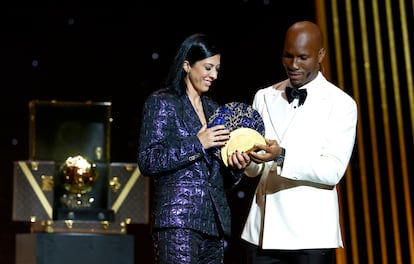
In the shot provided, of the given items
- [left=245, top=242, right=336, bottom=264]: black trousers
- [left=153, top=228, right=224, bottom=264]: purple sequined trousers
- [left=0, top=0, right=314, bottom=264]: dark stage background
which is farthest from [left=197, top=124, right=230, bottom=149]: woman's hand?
[left=0, top=0, right=314, bottom=264]: dark stage background

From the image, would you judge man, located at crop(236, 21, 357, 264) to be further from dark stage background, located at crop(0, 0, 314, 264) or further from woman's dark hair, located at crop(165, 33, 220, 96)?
dark stage background, located at crop(0, 0, 314, 264)

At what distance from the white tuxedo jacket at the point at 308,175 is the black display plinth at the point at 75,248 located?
1.14 m

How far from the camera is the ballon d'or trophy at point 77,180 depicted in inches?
152

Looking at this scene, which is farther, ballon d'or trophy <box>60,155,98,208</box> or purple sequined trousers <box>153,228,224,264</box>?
ballon d'or trophy <box>60,155,98,208</box>

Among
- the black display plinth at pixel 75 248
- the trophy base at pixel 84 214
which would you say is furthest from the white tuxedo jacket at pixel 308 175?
the trophy base at pixel 84 214

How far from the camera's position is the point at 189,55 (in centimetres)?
259

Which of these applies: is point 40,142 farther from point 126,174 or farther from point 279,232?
point 279,232

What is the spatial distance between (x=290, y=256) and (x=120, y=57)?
6.37 feet

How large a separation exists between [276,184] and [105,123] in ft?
4.92

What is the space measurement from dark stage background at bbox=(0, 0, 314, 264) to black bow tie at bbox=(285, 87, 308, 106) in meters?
1.68

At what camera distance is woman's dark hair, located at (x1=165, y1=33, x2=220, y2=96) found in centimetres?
257

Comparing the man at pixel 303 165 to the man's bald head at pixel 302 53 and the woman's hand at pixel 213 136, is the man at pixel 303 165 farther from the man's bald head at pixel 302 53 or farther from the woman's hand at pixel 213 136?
the woman's hand at pixel 213 136

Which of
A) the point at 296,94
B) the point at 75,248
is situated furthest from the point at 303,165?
the point at 75,248

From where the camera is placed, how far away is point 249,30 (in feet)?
14.7
